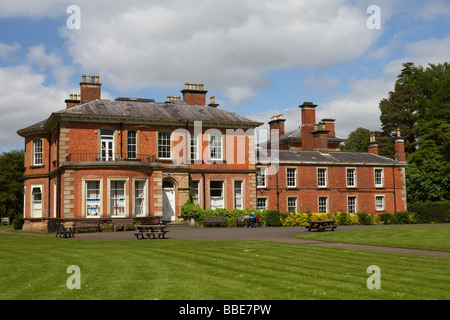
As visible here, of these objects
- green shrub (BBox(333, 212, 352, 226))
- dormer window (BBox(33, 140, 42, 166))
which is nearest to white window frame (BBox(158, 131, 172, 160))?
dormer window (BBox(33, 140, 42, 166))

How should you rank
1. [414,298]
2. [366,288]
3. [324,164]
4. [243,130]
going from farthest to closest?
[324,164] < [243,130] < [366,288] < [414,298]

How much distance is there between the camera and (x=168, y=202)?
3503 cm

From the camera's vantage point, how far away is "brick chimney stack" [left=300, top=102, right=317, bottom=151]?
46812 millimetres

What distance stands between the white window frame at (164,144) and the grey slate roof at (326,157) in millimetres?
8226

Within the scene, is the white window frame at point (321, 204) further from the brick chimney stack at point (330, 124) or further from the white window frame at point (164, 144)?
the brick chimney stack at point (330, 124)

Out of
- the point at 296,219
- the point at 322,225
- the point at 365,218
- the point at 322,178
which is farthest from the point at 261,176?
the point at 322,225

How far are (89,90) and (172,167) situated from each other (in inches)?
383

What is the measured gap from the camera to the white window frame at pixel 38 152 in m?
38.2

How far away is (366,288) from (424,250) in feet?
28.4

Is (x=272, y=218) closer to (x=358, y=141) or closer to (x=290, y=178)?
(x=290, y=178)

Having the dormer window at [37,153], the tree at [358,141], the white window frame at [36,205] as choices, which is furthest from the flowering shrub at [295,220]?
the tree at [358,141]
